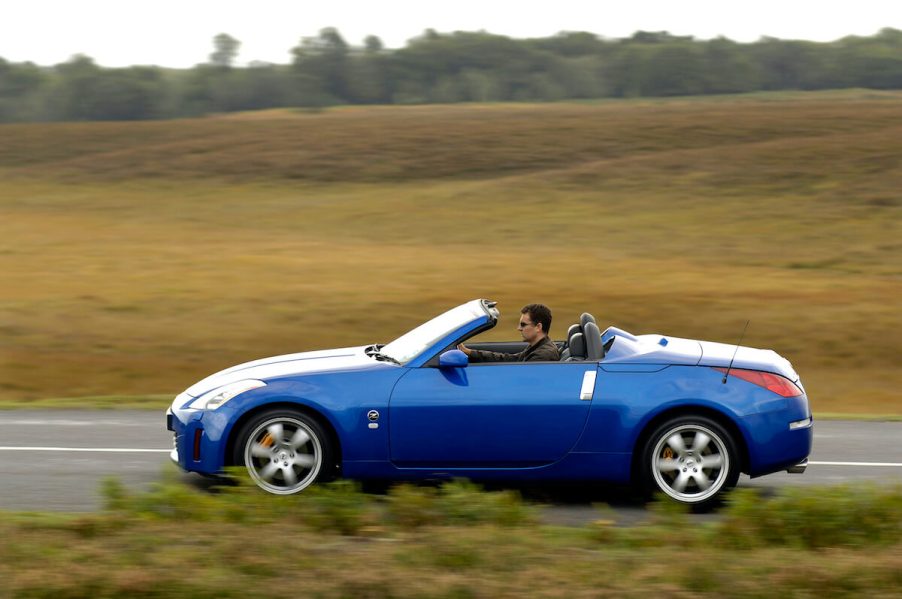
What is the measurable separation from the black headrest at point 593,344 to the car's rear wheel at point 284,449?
1749 mm

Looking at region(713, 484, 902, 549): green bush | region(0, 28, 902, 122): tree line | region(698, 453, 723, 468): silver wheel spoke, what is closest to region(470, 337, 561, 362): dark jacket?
region(698, 453, 723, 468): silver wheel spoke

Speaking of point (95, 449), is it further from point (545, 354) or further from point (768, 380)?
point (768, 380)

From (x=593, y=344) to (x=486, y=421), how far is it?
0.87m

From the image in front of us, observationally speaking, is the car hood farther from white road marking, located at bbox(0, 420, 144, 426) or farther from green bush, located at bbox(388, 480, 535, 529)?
white road marking, located at bbox(0, 420, 144, 426)

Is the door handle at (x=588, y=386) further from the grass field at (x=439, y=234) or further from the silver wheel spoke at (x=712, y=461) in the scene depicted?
the grass field at (x=439, y=234)

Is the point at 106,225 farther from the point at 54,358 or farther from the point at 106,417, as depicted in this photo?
the point at 106,417

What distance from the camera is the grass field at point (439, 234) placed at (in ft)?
56.9

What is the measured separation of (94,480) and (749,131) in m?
34.4

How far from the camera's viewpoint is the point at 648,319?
717 inches

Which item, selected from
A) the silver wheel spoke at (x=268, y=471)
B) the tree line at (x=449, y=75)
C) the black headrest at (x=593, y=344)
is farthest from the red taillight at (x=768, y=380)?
the tree line at (x=449, y=75)

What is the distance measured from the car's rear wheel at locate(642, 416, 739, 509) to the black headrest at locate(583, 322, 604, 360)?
602 millimetres

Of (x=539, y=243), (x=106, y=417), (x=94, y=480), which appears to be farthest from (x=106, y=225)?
(x=94, y=480)

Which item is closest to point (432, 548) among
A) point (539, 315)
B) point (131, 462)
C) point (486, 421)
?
point (486, 421)

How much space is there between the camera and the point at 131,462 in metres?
9.63
